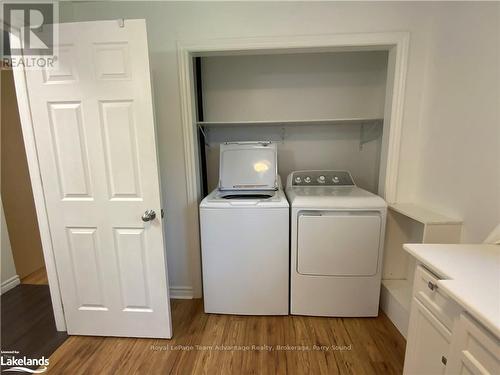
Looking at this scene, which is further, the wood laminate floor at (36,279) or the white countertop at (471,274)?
the wood laminate floor at (36,279)

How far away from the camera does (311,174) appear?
224 cm

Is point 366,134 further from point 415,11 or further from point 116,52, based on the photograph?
point 116,52

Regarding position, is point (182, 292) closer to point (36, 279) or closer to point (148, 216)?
point (148, 216)

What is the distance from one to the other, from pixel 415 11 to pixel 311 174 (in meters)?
1.40

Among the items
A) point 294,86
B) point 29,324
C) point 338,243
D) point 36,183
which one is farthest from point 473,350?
point 29,324

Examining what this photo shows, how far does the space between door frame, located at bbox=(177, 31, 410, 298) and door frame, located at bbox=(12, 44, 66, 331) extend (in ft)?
3.13

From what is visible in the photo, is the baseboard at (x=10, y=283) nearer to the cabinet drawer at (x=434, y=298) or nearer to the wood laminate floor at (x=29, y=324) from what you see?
the wood laminate floor at (x=29, y=324)

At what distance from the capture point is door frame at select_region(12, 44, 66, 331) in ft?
4.77

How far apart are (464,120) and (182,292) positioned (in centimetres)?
247

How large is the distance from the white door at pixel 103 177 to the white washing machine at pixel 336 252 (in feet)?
3.30

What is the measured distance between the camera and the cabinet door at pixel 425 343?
93 cm

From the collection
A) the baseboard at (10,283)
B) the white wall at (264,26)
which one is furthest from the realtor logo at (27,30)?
the baseboard at (10,283)

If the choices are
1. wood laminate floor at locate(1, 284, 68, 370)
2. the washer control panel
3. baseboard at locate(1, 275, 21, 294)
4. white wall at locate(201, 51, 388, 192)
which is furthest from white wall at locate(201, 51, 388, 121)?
baseboard at locate(1, 275, 21, 294)

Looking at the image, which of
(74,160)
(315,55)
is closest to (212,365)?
(74,160)
